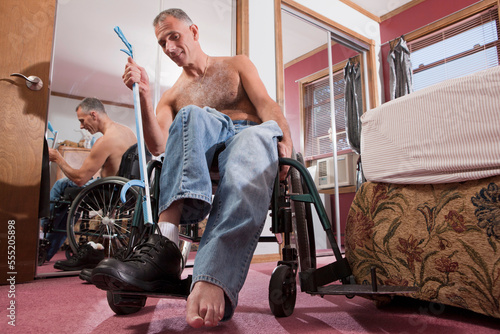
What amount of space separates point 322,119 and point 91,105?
274 centimetres

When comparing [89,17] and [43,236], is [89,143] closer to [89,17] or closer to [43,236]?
[43,236]

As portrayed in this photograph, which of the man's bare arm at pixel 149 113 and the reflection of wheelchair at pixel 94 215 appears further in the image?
the reflection of wheelchair at pixel 94 215

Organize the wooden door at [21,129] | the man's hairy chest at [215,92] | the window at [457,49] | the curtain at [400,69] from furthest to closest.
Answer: the curtain at [400,69] < the window at [457,49] < the wooden door at [21,129] < the man's hairy chest at [215,92]

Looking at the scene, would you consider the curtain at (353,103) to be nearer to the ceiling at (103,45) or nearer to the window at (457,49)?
the window at (457,49)

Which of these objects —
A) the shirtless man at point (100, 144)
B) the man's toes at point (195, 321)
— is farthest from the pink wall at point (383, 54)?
the man's toes at point (195, 321)

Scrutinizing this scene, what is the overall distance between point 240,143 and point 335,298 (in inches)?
28.1

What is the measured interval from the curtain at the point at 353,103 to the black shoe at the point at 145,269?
3.40 meters

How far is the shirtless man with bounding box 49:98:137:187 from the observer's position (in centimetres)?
193

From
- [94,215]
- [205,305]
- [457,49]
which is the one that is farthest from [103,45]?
[457,49]

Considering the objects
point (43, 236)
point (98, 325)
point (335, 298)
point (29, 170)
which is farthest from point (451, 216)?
point (43, 236)

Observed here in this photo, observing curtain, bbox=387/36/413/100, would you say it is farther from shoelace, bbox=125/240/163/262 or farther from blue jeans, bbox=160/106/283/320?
shoelace, bbox=125/240/163/262

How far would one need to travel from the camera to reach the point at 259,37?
2.93 metres

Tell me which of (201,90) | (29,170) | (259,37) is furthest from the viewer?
(259,37)

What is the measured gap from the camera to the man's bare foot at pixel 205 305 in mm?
671
